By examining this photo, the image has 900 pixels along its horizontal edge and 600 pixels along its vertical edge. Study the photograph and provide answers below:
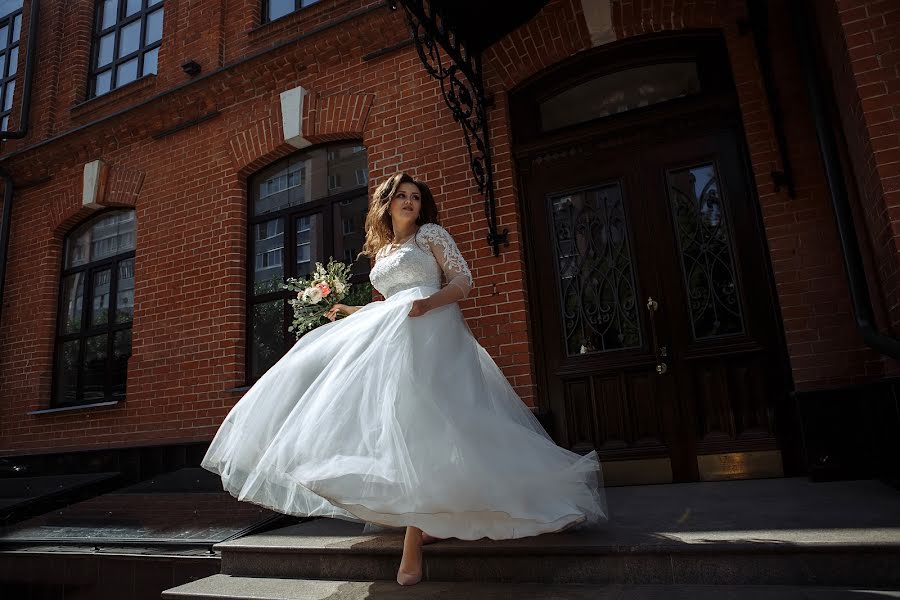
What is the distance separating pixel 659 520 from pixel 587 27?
3.49 m

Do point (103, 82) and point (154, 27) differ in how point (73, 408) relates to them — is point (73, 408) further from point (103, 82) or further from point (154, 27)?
point (154, 27)

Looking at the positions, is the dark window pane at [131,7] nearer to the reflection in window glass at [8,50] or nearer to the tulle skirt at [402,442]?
the reflection in window glass at [8,50]

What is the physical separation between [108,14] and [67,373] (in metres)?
4.57

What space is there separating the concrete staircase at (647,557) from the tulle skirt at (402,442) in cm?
20

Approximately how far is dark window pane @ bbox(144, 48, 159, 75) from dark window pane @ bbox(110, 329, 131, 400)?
3.07 meters

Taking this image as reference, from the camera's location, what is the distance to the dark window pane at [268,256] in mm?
5734

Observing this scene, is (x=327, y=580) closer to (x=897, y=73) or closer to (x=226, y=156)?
(x=897, y=73)

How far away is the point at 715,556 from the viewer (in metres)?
2.27

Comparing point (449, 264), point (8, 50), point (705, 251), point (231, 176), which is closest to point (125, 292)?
point (231, 176)

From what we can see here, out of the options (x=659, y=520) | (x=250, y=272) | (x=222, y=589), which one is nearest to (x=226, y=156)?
(x=250, y=272)

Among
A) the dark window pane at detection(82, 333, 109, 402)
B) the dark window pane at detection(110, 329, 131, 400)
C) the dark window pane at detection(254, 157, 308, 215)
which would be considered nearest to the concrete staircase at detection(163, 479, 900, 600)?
the dark window pane at detection(254, 157, 308, 215)

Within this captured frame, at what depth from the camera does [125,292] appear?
21.3ft

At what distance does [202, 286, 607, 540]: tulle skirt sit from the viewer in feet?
7.47

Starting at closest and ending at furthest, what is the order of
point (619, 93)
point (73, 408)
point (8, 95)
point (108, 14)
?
point (619, 93) < point (73, 408) < point (108, 14) < point (8, 95)
